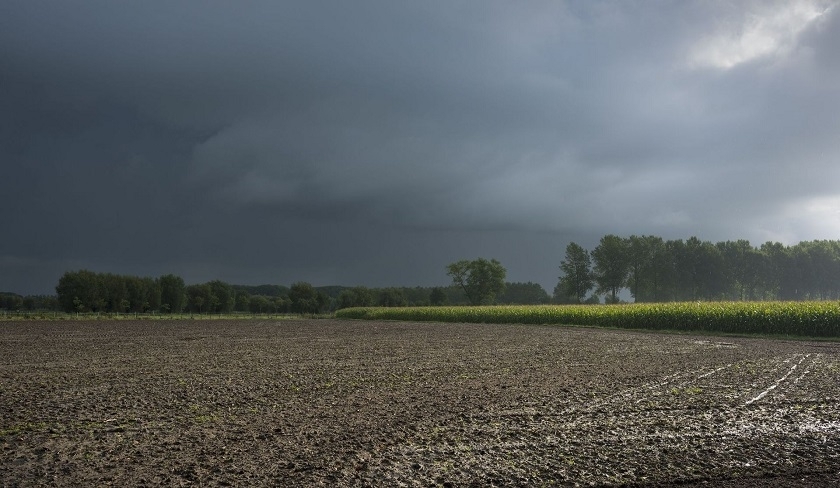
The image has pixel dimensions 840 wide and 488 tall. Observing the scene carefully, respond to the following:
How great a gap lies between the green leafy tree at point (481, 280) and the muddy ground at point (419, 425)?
3904 inches

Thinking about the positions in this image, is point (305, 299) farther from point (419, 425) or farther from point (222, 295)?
point (419, 425)

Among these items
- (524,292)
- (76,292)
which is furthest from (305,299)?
(524,292)

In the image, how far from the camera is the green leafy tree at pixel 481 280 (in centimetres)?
11461

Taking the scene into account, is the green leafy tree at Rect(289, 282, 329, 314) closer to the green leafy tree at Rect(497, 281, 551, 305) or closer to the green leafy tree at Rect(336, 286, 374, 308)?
the green leafy tree at Rect(336, 286, 374, 308)

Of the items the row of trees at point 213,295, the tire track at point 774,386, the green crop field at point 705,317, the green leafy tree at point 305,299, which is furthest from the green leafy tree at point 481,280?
the tire track at point 774,386

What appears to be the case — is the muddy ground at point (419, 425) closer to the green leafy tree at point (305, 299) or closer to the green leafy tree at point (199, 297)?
the green leafy tree at point (305, 299)

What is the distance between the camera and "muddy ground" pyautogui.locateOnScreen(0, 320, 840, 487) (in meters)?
6.20

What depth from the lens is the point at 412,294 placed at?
159125 millimetres

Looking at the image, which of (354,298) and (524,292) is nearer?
(354,298)

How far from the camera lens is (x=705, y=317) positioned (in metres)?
37.2

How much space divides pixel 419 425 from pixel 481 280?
108m

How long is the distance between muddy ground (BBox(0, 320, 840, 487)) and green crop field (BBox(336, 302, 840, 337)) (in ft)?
62.3

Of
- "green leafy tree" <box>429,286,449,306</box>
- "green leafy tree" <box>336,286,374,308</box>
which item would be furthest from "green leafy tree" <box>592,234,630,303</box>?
"green leafy tree" <box>336,286,374,308</box>

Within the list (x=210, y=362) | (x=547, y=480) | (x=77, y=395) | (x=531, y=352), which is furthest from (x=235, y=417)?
(x=531, y=352)
